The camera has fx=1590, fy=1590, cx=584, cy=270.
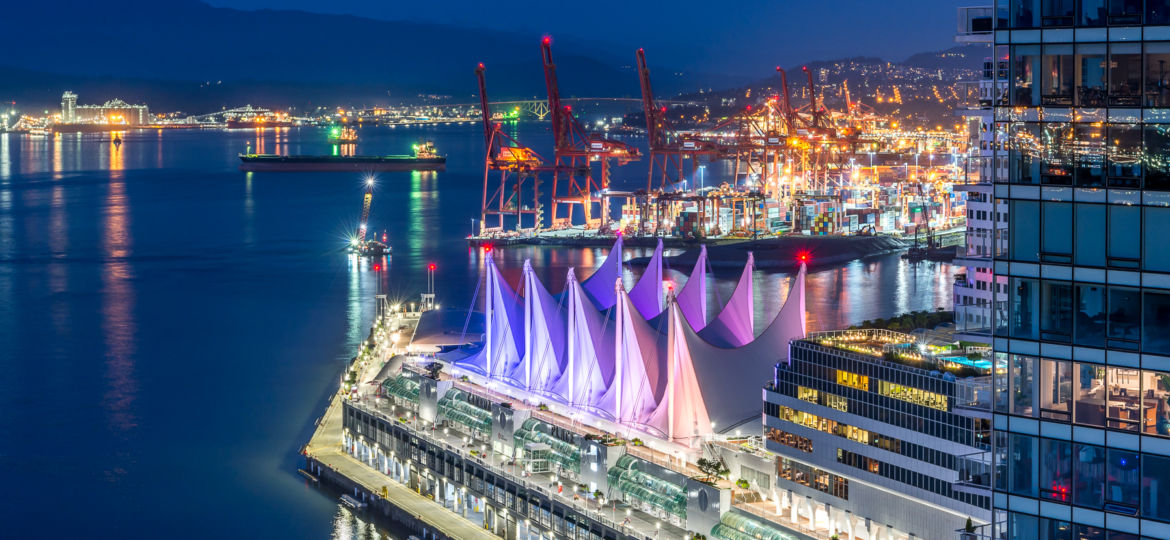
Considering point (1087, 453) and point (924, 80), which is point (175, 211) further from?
point (924, 80)

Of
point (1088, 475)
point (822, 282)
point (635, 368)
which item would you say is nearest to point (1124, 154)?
point (1088, 475)

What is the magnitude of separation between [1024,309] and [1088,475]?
3.10ft

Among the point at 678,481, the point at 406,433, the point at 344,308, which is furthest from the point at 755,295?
the point at 678,481

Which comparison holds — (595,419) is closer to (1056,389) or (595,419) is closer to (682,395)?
(682,395)

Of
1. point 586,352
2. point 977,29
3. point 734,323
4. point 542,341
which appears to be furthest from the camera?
point 542,341

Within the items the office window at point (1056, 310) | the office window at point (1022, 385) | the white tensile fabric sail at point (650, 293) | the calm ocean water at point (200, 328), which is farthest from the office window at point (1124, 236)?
the white tensile fabric sail at point (650, 293)

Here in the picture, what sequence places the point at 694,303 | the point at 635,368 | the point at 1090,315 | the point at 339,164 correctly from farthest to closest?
the point at 339,164, the point at 694,303, the point at 635,368, the point at 1090,315

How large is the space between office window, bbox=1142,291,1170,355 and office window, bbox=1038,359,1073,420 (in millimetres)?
434

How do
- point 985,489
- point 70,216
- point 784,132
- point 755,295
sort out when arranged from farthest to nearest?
point 784,132, point 70,216, point 755,295, point 985,489

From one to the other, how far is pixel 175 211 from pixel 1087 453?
97862mm

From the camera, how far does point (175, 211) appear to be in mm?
101812

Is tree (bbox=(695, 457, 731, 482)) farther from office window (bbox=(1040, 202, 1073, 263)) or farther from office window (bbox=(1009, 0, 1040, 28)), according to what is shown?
office window (bbox=(1009, 0, 1040, 28))

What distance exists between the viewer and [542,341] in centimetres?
3178

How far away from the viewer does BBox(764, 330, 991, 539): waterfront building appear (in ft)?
66.3
